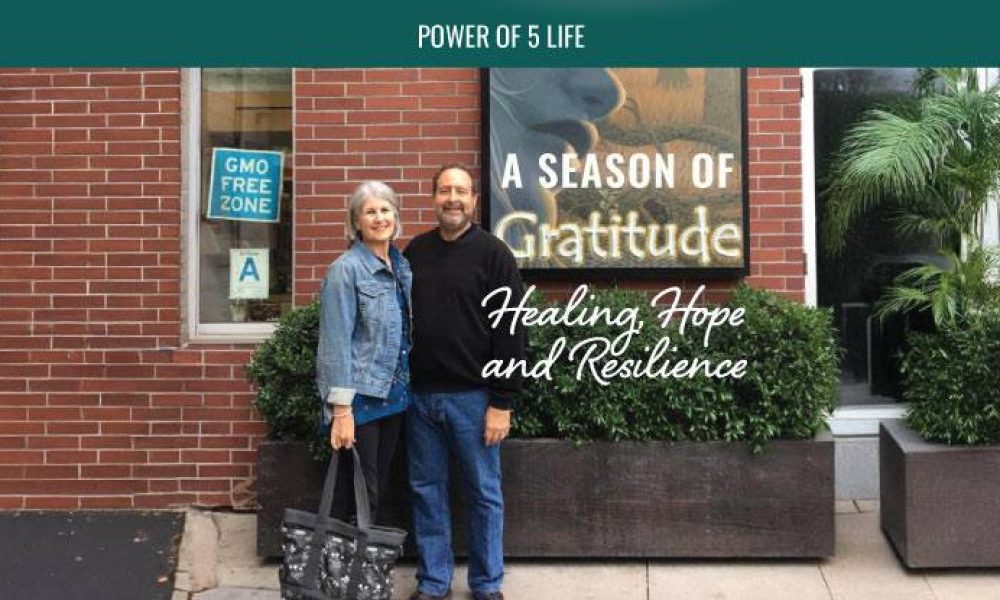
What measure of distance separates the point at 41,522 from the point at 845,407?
14.9 feet

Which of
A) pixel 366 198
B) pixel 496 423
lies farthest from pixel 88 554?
pixel 366 198

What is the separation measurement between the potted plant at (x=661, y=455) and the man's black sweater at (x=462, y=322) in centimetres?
56

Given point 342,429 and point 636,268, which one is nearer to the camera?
point 342,429

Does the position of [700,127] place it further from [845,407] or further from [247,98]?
[247,98]

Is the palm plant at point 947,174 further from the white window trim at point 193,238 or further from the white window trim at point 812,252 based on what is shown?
the white window trim at point 193,238

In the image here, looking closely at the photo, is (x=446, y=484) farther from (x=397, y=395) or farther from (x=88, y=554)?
(x=88, y=554)

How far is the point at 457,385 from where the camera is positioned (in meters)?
4.47

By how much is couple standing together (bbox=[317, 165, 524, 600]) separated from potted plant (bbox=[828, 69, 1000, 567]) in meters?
1.93

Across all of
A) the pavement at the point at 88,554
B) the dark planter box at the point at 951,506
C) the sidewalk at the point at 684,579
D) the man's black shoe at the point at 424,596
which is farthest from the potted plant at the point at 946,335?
the pavement at the point at 88,554

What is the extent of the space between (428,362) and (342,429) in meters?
0.49

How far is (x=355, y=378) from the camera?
425 centimetres

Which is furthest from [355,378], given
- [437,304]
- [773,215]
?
[773,215]

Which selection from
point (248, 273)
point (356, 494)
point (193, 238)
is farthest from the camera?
point (248, 273)

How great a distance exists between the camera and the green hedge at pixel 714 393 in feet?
16.1
